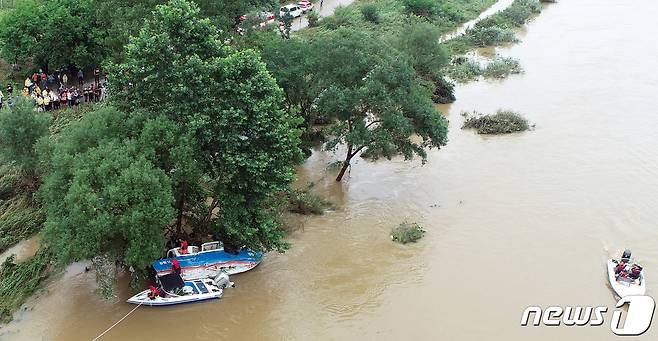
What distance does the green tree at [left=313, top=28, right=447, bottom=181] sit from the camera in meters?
23.6

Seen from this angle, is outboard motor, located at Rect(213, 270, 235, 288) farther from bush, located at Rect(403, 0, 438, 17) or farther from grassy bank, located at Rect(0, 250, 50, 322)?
bush, located at Rect(403, 0, 438, 17)

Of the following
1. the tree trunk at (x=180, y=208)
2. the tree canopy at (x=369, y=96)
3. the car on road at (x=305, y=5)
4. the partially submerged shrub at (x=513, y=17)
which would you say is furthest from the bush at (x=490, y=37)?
the tree trunk at (x=180, y=208)

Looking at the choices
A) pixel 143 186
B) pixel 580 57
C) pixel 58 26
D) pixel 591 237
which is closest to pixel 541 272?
pixel 591 237

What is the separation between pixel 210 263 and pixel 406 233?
24.0 ft

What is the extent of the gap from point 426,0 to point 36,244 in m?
40.4

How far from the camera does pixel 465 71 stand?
41.4m

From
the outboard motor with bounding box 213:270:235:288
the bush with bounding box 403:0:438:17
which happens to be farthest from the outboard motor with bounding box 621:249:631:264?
the bush with bounding box 403:0:438:17

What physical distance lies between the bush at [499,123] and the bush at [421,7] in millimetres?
22422

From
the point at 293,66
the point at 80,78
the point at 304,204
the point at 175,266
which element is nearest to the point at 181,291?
the point at 175,266

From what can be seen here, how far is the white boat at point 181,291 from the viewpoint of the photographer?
724 inches

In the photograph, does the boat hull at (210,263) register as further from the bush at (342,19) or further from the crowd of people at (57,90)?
the bush at (342,19)

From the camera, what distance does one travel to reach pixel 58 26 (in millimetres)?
28906

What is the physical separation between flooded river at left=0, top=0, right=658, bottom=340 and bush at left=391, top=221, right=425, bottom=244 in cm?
32

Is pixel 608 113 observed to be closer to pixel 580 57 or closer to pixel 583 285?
pixel 580 57
